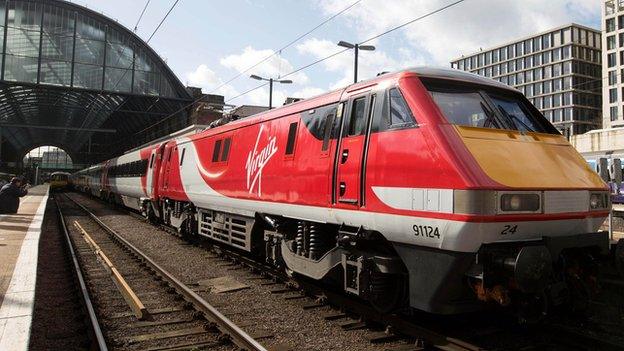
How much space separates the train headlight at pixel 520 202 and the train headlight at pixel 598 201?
0.94 metres

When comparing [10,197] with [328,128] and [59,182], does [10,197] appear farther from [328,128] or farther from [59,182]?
[59,182]

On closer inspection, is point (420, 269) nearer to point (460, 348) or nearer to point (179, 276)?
point (460, 348)

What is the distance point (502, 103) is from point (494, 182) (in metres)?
1.84

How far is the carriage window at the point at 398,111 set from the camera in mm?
5099

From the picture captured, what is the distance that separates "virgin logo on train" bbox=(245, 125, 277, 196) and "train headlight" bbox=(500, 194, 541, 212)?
14.0ft

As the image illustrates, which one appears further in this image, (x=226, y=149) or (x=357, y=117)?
(x=226, y=149)

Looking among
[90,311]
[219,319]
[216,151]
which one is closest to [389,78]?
[219,319]

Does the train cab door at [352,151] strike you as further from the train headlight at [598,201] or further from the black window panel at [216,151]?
the black window panel at [216,151]

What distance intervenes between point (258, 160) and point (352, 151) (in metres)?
3.02

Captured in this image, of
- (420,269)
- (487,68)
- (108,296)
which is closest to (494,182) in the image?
(420,269)

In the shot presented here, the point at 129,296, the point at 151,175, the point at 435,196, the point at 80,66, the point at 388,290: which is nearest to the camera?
the point at 435,196

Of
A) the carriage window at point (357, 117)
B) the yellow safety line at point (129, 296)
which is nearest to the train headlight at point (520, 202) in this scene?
the carriage window at point (357, 117)

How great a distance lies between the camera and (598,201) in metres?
5.14

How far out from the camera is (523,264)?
4.15 m
